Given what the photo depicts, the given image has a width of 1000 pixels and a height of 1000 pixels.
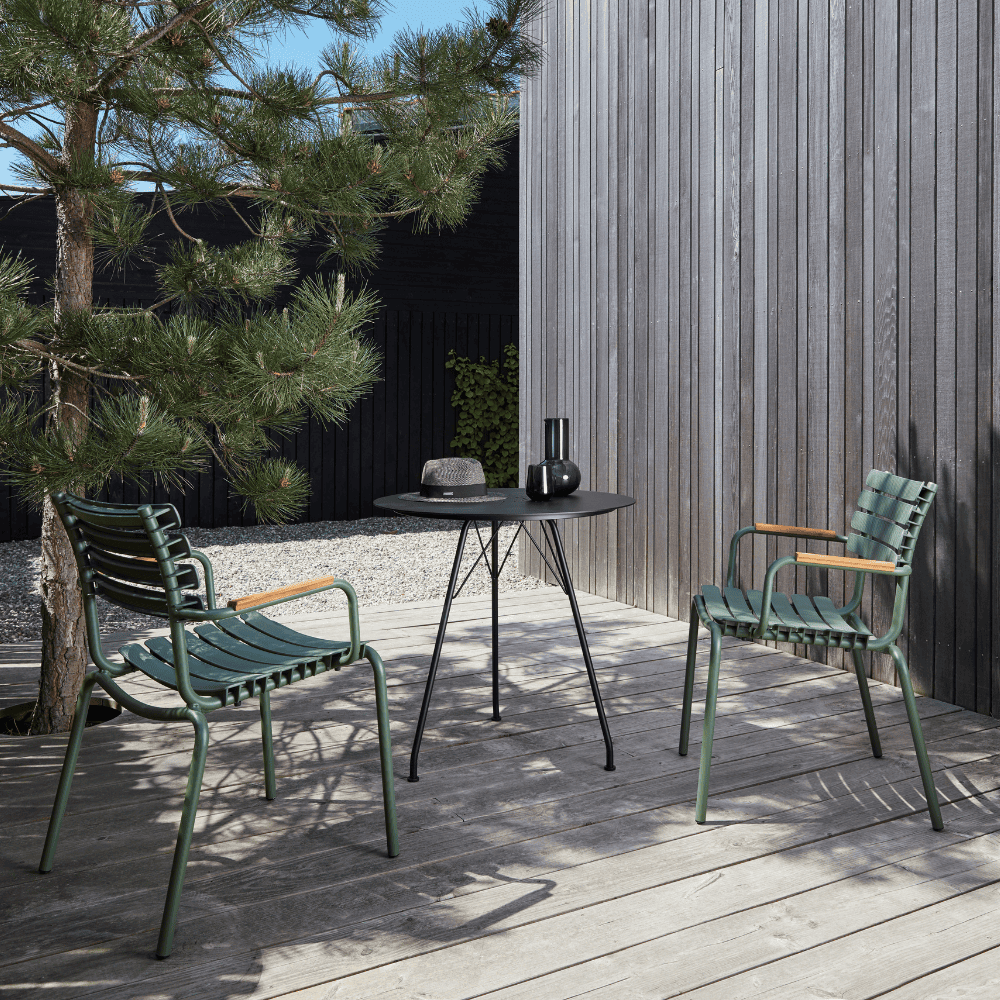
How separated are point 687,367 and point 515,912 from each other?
286 cm

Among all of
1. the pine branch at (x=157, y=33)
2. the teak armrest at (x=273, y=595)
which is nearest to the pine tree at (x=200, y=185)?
the pine branch at (x=157, y=33)

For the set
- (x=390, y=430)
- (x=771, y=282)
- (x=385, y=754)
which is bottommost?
(x=385, y=754)

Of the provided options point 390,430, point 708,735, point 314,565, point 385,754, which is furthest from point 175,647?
point 390,430

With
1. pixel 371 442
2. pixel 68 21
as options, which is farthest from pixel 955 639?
pixel 371 442

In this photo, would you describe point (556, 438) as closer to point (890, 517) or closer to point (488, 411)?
point (890, 517)

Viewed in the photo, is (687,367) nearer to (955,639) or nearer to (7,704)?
(955,639)

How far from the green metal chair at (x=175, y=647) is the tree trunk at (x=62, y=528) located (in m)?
0.86

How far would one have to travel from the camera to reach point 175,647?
1.73 m

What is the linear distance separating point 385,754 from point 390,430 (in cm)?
607

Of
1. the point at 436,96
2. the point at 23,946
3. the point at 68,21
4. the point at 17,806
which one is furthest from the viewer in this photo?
the point at 436,96

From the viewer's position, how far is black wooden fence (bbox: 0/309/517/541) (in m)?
7.46

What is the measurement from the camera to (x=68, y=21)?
198 centimetres

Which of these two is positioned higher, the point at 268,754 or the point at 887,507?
the point at 887,507

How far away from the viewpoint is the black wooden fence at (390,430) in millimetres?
7465
